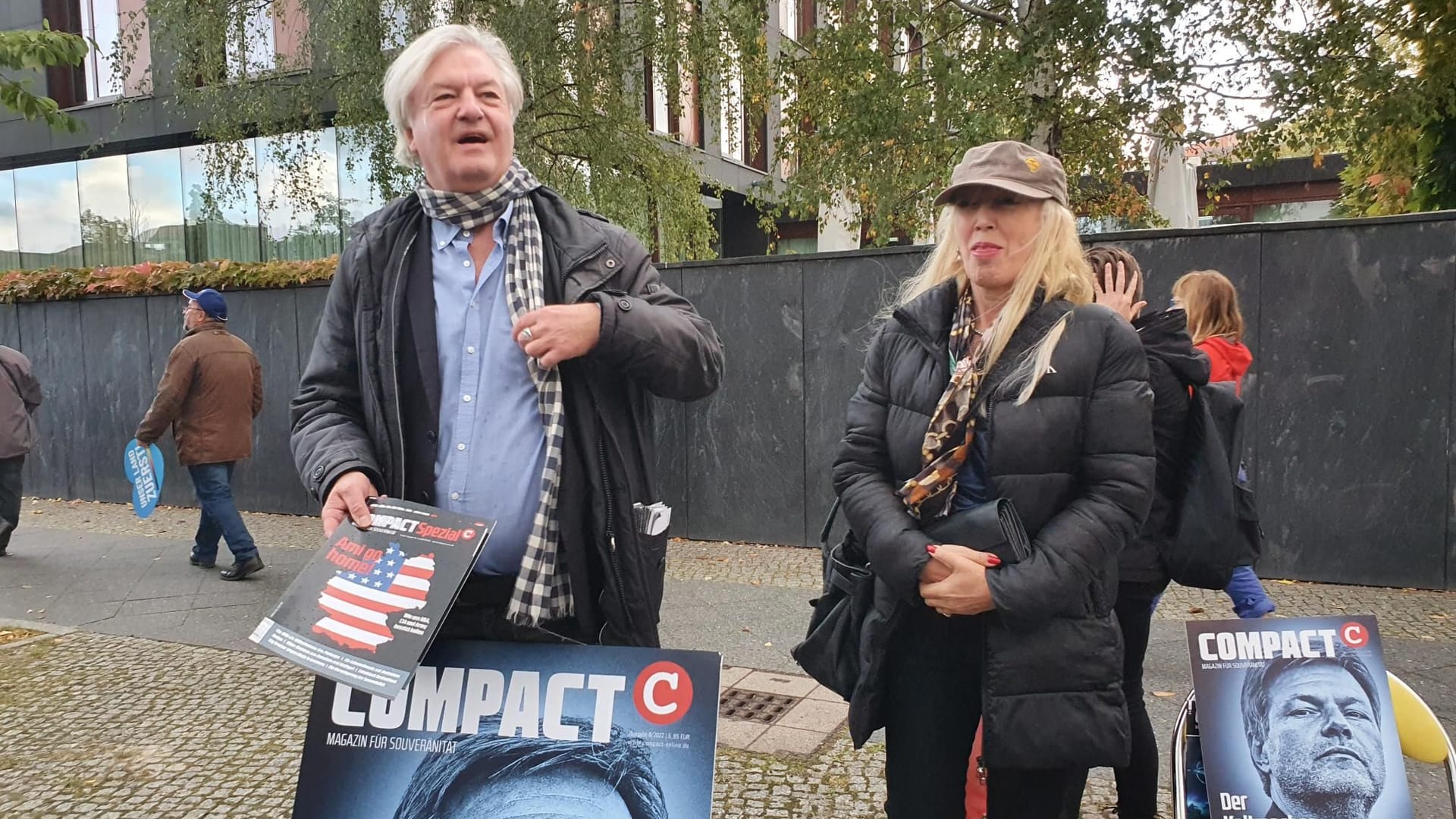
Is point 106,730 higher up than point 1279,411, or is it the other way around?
point 1279,411

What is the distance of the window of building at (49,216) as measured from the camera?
18.0m

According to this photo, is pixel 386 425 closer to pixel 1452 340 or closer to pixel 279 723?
pixel 279 723

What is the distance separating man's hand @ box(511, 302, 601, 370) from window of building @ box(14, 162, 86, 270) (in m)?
19.9

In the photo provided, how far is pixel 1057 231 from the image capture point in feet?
7.30

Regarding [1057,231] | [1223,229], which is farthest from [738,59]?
[1057,231]

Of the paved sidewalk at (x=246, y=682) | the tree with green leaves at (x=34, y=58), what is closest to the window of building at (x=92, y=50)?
the paved sidewalk at (x=246, y=682)

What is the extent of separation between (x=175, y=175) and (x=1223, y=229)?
54.2ft

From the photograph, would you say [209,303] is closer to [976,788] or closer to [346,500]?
[346,500]

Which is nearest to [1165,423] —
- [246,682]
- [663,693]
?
[663,693]

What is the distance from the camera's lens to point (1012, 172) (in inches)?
85.9

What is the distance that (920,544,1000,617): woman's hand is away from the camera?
79.9 inches

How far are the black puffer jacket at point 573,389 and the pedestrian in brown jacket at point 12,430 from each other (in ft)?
23.9

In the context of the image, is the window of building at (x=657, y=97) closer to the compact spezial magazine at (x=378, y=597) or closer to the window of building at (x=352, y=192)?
the window of building at (x=352, y=192)

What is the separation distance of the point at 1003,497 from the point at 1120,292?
3.20 feet
